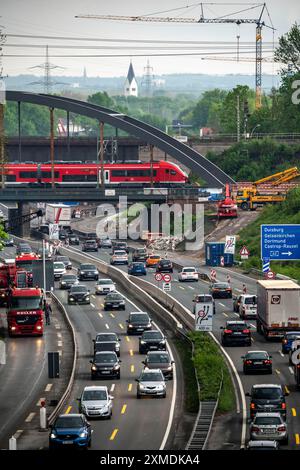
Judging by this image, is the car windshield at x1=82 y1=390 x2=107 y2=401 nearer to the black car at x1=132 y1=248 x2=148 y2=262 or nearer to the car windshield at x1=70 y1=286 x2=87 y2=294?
the car windshield at x1=70 y1=286 x2=87 y2=294

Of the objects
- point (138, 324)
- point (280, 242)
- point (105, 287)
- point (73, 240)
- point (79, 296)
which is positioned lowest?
point (73, 240)

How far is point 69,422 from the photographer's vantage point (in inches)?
2021

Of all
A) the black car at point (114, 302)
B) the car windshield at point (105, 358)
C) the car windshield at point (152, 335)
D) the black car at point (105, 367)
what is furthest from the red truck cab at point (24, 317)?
the black car at point (105, 367)

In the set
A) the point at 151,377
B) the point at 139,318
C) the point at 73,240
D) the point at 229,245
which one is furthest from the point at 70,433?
the point at 73,240

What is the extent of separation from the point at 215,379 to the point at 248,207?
99454mm

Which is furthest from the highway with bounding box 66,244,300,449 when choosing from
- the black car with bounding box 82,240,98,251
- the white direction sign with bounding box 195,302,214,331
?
the black car with bounding box 82,240,98,251

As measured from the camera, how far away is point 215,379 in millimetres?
63344

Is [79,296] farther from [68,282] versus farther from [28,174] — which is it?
[28,174]

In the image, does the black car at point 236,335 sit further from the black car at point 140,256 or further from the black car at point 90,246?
the black car at point 90,246

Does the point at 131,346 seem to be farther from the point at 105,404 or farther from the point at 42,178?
the point at 42,178

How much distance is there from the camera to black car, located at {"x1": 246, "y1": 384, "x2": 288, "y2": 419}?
5538 centimetres

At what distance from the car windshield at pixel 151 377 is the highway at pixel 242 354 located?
3.59 meters

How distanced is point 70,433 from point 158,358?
18075 mm
